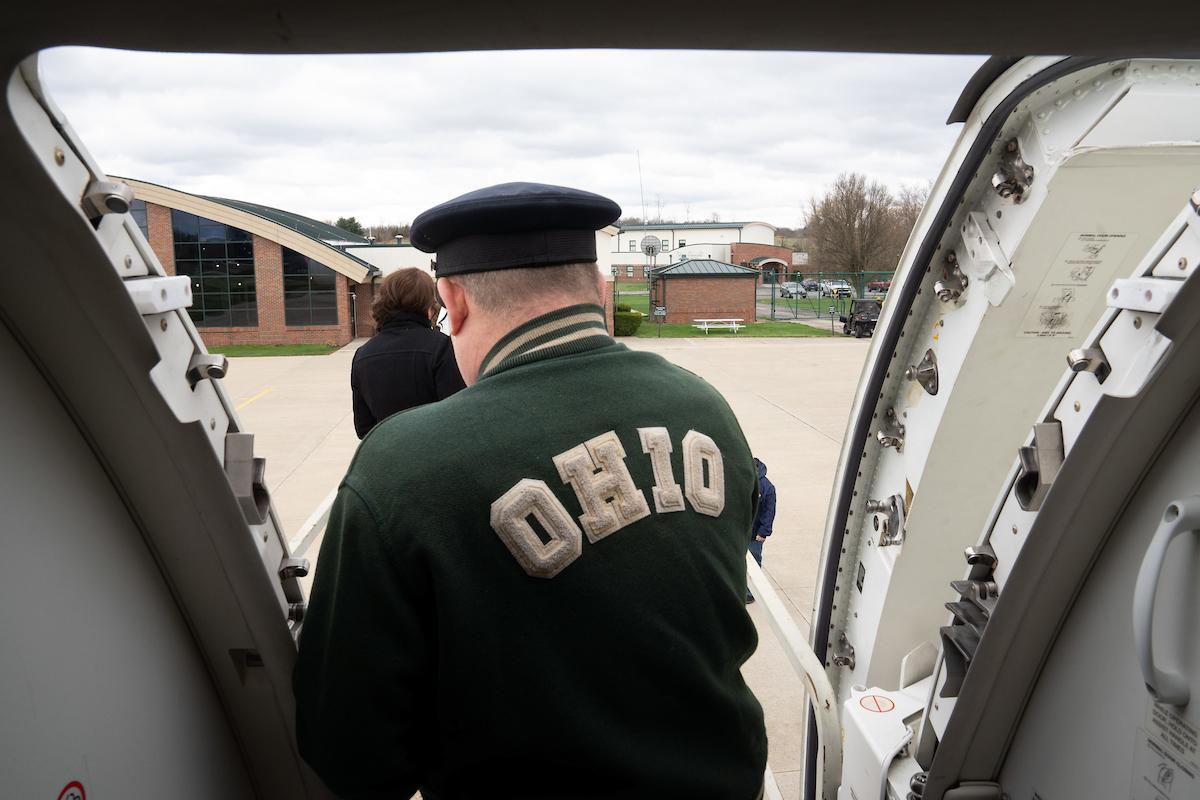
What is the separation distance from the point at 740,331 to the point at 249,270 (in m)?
15.9

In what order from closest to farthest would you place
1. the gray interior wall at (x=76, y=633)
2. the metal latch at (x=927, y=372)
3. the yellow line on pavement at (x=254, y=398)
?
the gray interior wall at (x=76, y=633) < the metal latch at (x=927, y=372) < the yellow line on pavement at (x=254, y=398)

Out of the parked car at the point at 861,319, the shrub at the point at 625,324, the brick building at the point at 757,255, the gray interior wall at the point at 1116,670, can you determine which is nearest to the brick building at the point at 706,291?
the shrub at the point at 625,324

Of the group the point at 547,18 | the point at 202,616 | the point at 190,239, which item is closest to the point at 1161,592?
the point at 547,18

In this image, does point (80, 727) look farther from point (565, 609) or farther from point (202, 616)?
point (565, 609)

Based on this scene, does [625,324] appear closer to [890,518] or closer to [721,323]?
[721,323]

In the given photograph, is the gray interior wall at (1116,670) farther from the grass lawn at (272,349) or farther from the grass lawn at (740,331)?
the grass lawn at (740,331)

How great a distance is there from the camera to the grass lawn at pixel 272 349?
79.8 ft

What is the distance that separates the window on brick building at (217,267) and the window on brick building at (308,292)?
1017 mm

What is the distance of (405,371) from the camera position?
4.14 meters

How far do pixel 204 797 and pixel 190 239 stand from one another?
27087mm

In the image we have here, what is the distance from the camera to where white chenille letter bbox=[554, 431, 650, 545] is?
1.36 m

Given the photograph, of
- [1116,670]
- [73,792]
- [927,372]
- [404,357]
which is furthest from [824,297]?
[73,792]

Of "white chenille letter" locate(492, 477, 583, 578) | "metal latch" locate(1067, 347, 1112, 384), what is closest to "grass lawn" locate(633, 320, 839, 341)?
"metal latch" locate(1067, 347, 1112, 384)

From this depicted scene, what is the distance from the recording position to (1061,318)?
82.0 inches
